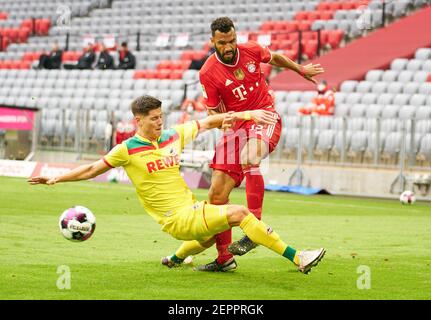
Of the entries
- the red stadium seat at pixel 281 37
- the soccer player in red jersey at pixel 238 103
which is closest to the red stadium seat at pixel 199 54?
the red stadium seat at pixel 281 37

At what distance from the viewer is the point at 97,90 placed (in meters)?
34.1

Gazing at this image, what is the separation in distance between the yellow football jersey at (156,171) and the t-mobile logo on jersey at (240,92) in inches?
62.1

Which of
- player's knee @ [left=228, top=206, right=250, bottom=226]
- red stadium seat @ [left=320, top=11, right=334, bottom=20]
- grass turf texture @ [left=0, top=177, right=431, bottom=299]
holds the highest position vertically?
red stadium seat @ [left=320, top=11, right=334, bottom=20]

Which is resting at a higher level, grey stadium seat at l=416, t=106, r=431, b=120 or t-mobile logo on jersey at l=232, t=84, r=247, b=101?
grey stadium seat at l=416, t=106, r=431, b=120

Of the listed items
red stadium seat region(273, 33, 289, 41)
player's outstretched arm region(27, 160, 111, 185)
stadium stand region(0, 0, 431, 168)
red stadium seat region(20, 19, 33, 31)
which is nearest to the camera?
player's outstretched arm region(27, 160, 111, 185)

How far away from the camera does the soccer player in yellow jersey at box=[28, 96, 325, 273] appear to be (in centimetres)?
918

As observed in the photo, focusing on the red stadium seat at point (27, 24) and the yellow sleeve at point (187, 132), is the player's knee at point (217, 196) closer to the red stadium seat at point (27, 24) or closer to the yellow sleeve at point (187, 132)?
the yellow sleeve at point (187, 132)

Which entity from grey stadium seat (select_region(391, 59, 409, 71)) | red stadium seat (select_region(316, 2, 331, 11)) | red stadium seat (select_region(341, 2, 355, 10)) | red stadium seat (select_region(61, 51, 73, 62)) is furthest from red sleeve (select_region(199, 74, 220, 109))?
red stadium seat (select_region(61, 51, 73, 62))

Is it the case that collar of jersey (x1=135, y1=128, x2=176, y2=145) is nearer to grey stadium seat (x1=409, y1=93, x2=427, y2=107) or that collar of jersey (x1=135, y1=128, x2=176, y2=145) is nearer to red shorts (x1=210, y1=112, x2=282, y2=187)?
red shorts (x1=210, y1=112, x2=282, y2=187)

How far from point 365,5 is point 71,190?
1338 cm

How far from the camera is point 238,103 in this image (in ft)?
36.4

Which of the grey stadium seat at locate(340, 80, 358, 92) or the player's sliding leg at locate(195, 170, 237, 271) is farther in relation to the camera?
the grey stadium seat at locate(340, 80, 358, 92)

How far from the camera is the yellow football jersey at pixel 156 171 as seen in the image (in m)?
9.52
